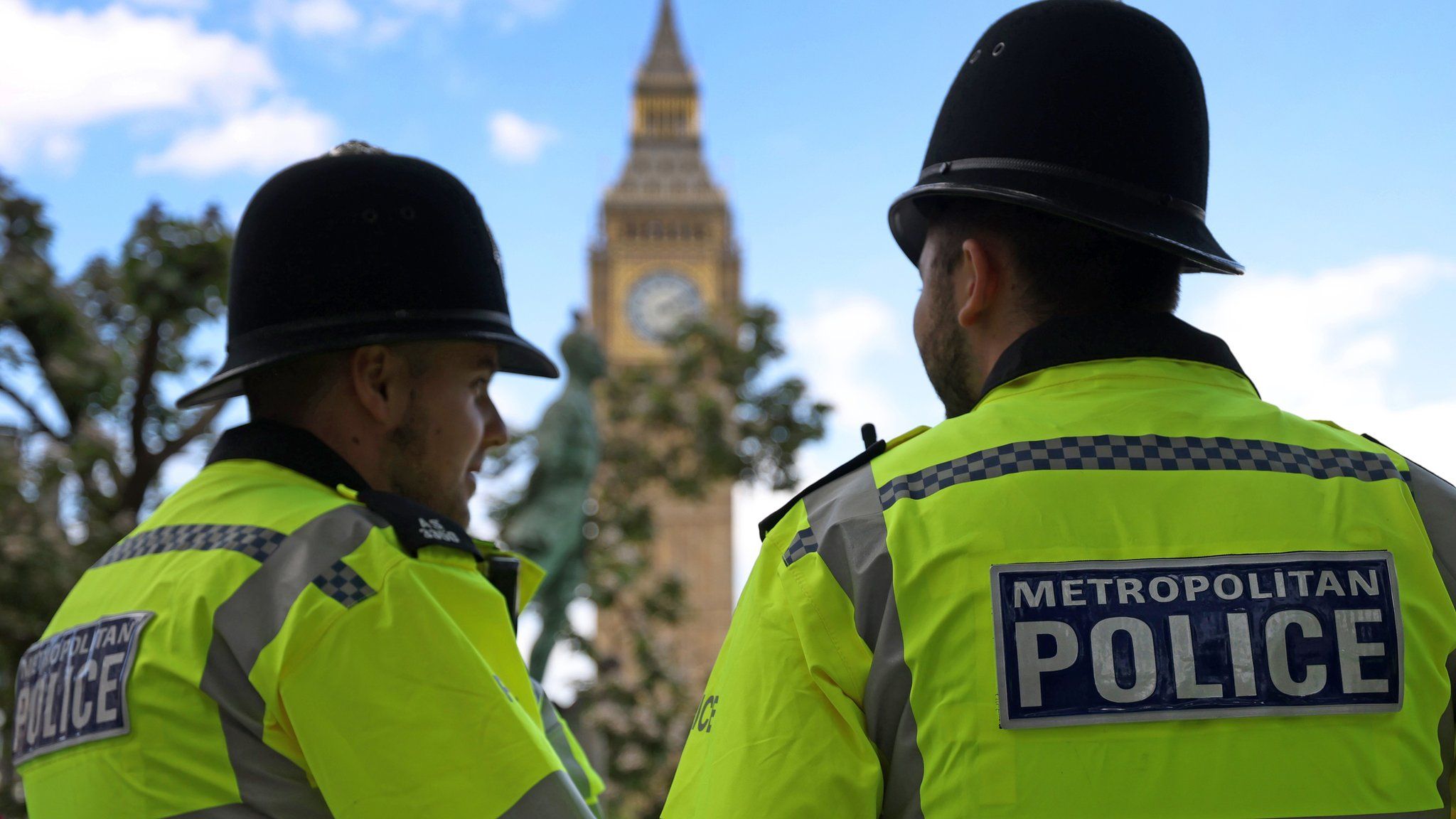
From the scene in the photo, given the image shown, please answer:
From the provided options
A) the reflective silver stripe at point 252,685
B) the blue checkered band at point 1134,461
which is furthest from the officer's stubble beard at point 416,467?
the blue checkered band at point 1134,461

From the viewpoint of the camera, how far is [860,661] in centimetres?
129

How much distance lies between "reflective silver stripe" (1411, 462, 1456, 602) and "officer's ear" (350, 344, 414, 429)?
1.35 metres

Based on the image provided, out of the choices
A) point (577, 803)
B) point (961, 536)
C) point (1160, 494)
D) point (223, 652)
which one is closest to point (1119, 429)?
point (1160, 494)

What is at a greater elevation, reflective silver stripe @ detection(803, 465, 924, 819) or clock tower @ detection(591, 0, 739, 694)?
clock tower @ detection(591, 0, 739, 694)

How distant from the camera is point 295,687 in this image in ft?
4.96

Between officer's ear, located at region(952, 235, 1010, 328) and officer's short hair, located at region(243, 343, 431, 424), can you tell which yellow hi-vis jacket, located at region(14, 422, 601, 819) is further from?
officer's ear, located at region(952, 235, 1010, 328)

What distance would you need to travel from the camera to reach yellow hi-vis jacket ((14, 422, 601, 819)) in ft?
4.95

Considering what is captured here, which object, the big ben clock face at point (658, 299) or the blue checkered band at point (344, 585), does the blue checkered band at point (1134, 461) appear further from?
the big ben clock face at point (658, 299)

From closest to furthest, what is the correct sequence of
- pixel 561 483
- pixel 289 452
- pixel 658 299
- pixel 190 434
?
pixel 289 452 → pixel 190 434 → pixel 561 483 → pixel 658 299

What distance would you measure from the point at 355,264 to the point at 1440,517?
4.88 feet

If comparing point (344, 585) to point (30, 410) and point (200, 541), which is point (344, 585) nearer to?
point (200, 541)

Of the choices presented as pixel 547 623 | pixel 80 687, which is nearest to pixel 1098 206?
pixel 80 687

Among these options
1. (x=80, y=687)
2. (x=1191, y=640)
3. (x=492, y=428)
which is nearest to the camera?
(x=1191, y=640)

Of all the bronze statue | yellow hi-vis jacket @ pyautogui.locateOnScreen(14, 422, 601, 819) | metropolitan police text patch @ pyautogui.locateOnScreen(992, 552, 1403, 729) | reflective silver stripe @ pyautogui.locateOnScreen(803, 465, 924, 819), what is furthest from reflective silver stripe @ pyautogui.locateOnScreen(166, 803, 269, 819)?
the bronze statue
